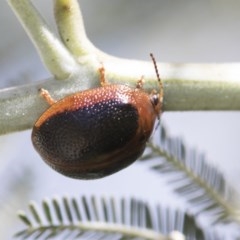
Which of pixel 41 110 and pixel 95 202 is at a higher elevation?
pixel 41 110

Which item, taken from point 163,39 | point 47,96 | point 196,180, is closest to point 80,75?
point 47,96

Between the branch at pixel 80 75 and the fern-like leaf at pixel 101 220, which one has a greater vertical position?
the branch at pixel 80 75

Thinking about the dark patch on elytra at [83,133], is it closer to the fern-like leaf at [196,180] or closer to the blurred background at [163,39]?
the fern-like leaf at [196,180]

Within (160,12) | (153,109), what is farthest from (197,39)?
(153,109)

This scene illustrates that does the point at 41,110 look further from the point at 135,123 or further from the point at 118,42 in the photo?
the point at 118,42

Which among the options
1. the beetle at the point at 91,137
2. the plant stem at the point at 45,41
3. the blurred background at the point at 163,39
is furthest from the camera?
the blurred background at the point at 163,39

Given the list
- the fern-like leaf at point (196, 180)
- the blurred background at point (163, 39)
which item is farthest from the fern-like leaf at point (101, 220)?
the blurred background at point (163, 39)
